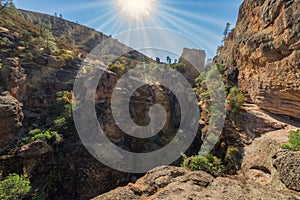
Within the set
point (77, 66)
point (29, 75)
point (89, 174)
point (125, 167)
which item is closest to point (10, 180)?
point (89, 174)

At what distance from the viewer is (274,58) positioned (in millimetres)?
9688

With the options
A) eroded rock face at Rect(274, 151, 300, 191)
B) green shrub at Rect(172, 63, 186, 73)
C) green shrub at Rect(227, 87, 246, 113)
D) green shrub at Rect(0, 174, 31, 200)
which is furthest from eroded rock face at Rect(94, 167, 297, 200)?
green shrub at Rect(172, 63, 186, 73)

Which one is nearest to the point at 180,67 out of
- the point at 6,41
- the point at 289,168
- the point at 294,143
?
the point at 294,143

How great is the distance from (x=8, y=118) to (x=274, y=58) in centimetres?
2207

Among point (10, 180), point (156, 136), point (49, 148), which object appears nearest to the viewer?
point (10, 180)

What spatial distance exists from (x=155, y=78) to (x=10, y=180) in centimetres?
2034

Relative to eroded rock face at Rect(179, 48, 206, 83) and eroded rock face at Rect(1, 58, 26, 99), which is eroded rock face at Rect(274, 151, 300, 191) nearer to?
eroded rock face at Rect(1, 58, 26, 99)

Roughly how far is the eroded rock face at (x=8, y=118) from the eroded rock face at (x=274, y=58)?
21507 millimetres

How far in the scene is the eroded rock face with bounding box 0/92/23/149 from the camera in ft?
41.8

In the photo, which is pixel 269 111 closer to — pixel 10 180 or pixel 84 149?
pixel 84 149

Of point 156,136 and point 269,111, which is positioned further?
point 156,136

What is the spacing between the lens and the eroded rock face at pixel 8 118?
1273 cm

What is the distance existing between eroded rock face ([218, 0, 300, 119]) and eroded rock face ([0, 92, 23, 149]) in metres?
21.5

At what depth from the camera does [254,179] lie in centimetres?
835
